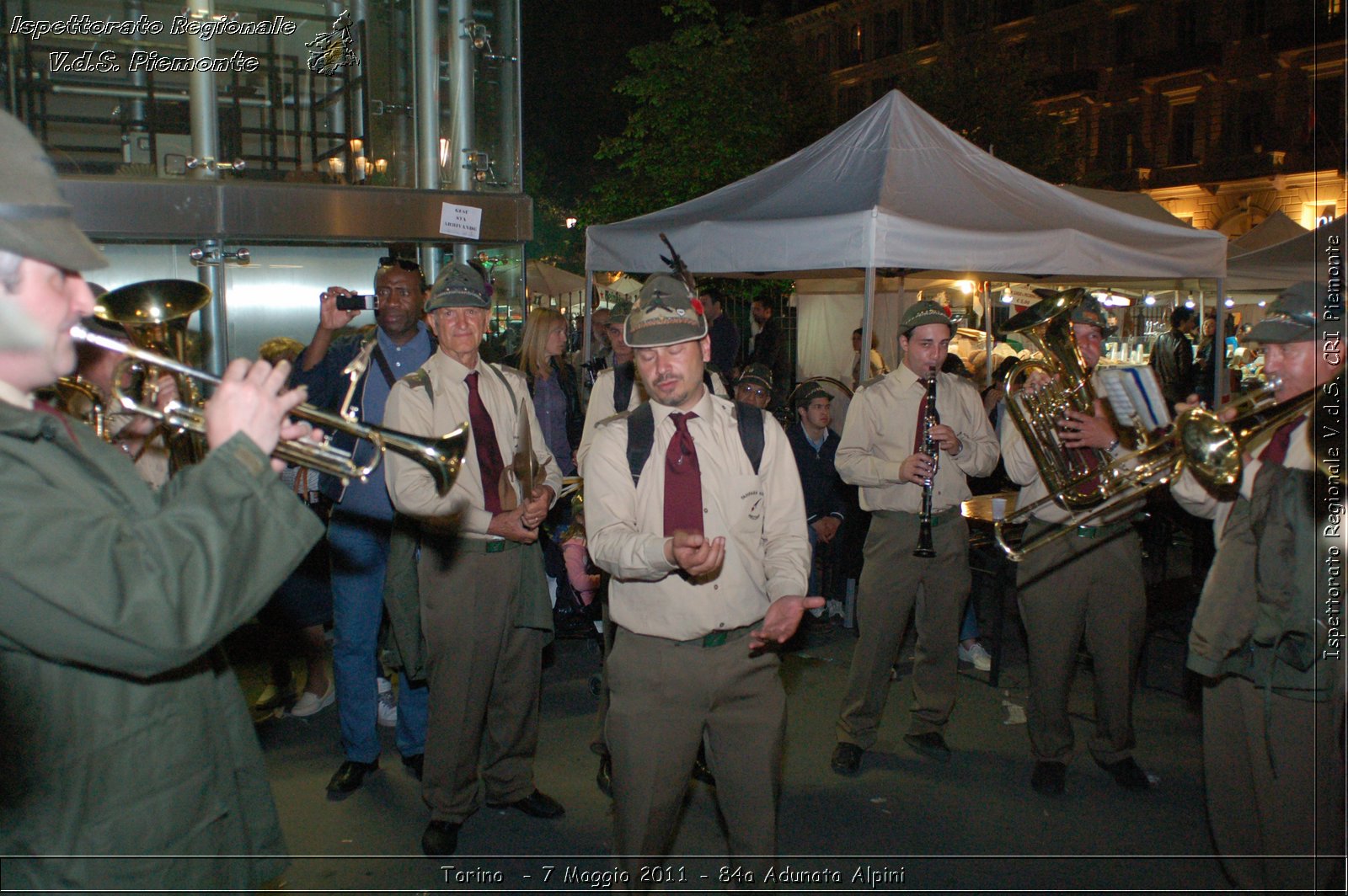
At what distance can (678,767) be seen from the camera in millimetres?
3391

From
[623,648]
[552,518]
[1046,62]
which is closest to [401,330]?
[552,518]

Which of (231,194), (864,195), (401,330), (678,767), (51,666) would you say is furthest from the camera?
(231,194)

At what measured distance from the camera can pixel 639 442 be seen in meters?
3.53

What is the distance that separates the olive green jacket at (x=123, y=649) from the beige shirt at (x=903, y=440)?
12.7ft

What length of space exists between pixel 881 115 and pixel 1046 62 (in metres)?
42.5

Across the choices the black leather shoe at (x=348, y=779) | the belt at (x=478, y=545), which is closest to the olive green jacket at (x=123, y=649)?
the belt at (x=478, y=545)

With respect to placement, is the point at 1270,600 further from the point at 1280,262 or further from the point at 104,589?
the point at 1280,262

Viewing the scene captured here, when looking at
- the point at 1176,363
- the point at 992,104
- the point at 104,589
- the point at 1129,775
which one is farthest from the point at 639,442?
the point at 992,104

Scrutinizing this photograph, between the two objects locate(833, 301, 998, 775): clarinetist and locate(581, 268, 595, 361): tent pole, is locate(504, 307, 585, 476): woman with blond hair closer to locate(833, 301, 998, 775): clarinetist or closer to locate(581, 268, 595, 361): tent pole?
locate(581, 268, 595, 361): tent pole

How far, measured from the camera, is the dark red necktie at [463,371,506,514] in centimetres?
444

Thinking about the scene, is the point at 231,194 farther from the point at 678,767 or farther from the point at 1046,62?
the point at 1046,62

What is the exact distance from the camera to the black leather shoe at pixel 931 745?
5.48m

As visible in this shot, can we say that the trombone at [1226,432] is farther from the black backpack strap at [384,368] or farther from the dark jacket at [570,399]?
the dark jacket at [570,399]

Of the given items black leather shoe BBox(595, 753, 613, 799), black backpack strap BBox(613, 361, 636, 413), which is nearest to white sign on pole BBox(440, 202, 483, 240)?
black backpack strap BBox(613, 361, 636, 413)
